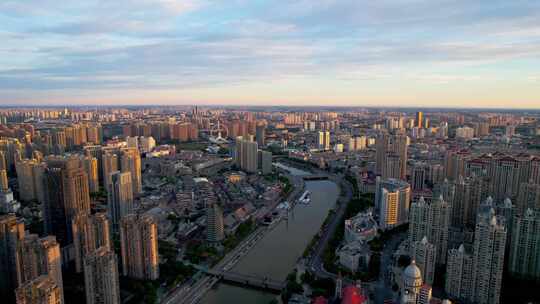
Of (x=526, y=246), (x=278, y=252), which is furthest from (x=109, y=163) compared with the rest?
(x=526, y=246)

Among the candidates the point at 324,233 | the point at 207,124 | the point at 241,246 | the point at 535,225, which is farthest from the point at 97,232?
the point at 207,124

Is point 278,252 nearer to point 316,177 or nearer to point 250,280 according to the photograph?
point 250,280

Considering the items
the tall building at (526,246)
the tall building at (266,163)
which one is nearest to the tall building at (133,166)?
the tall building at (266,163)

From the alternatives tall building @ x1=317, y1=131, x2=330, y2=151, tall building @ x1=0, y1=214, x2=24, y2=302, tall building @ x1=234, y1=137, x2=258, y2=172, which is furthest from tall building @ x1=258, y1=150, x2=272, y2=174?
tall building @ x1=0, y1=214, x2=24, y2=302

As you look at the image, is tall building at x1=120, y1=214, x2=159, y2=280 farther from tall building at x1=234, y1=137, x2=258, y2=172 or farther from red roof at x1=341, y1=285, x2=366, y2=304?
tall building at x1=234, y1=137, x2=258, y2=172

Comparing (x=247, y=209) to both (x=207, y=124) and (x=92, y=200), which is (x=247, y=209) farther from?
(x=207, y=124)

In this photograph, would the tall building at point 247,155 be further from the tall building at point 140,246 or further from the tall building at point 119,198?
the tall building at point 140,246
